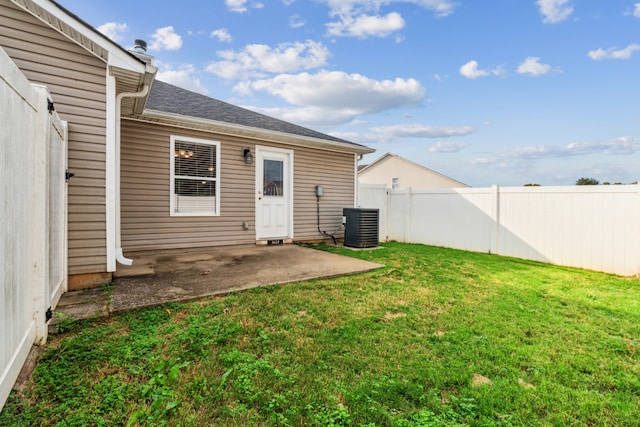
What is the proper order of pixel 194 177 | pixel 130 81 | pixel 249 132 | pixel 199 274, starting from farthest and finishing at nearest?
pixel 249 132, pixel 194 177, pixel 199 274, pixel 130 81

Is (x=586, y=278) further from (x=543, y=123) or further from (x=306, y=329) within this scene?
(x=543, y=123)

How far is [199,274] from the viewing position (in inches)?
159

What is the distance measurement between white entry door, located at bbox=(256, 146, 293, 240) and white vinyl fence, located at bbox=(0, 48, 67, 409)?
4180mm

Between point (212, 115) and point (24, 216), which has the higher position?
point (212, 115)

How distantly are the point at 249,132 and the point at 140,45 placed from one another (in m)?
3.15

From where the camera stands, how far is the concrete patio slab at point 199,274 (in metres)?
2.90

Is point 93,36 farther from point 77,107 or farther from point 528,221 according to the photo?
point 528,221

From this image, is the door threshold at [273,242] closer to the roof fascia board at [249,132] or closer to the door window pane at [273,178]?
the door window pane at [273,178]

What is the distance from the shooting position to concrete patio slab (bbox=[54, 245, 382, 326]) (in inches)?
114

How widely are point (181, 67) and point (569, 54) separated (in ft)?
39.7

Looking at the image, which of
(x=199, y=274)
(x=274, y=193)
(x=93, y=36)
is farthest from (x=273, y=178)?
(x=93, y=36)

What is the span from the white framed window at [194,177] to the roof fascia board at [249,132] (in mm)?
313

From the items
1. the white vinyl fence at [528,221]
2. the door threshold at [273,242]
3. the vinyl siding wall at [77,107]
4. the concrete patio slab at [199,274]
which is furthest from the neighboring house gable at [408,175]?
the vinyl siding wall at [77,107]

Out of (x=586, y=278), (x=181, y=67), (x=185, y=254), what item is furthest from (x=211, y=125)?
(x=586, y=278)
